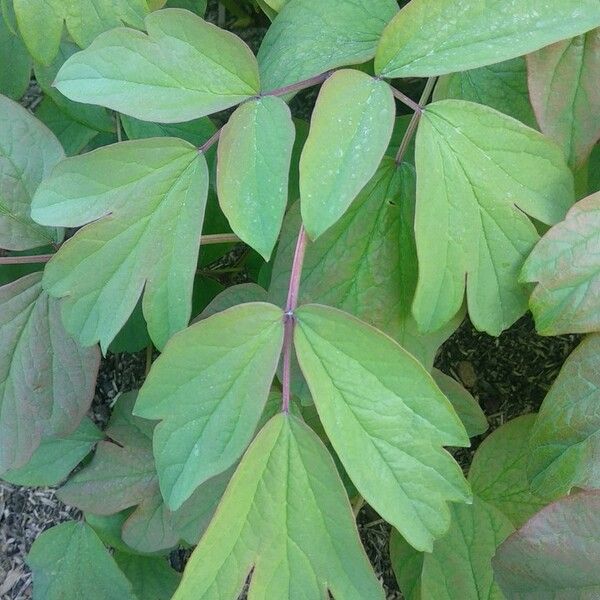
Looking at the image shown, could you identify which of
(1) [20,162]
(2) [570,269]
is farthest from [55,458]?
(2) [570,269]

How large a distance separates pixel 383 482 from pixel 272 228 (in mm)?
238

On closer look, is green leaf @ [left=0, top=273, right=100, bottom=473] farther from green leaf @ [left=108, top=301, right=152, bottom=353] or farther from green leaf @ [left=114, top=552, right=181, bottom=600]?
green leaf @ [left=114, top=552, right=181, bottom=600]

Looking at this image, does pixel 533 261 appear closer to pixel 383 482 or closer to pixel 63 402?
pixel 383 482

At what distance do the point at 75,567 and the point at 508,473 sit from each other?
0.68m

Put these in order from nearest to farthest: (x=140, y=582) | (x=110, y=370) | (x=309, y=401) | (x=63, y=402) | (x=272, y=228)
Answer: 1. (x=272, y=228)
2. (x=309, y=401)
3. (x=63, y=402)
4. (x=140, y=582)
5. (x=110, y=370)

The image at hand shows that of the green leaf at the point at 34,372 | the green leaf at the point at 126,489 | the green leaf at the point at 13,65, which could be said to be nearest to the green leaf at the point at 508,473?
the green leaf at the point at 126,489

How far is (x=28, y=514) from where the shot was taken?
4.20 feet

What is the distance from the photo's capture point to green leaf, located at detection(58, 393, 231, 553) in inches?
38.4

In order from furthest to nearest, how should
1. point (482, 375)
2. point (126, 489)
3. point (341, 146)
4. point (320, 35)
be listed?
point (482, 375), point (126, 489), point (320, 35), point (341, 146)

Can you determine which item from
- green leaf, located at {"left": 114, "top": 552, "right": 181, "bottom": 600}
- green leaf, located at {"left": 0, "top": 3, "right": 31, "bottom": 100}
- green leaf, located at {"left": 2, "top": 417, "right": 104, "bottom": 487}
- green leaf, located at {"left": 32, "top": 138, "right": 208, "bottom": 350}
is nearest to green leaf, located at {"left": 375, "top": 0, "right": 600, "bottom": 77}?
green leaf, located at {"left": 32, "top": 138, "right": 208, "bottom": 350}

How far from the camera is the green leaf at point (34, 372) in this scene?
0.82m

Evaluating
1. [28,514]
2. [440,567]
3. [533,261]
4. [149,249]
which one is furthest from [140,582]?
[533,261]

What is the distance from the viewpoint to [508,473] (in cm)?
92

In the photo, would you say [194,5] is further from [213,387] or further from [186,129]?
[213,387]
